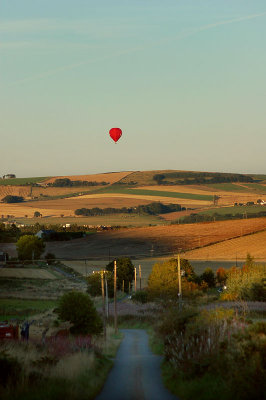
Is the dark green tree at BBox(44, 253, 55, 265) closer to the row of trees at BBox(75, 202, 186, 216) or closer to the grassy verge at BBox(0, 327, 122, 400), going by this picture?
the row of trees at BBox(75, 202, 186, 216)

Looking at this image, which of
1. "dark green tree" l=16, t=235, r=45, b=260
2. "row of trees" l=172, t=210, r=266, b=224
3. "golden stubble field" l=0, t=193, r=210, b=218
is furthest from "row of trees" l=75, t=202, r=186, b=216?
"dark green tree" l=16, t=235, r=45, b=260

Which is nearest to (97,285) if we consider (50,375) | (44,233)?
(44,233)

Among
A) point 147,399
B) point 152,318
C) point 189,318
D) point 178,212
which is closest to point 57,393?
point 147,399

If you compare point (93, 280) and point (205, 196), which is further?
point (205, 196)

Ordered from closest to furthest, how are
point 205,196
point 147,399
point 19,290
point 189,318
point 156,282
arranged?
point 147,399
point 189,318
point 156,282
point 19,290
point 205,196

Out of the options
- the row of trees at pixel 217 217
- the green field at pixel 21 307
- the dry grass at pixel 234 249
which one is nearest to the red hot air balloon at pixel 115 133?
the green field at pixel 21 307

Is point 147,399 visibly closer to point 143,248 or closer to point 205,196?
point 143,248
